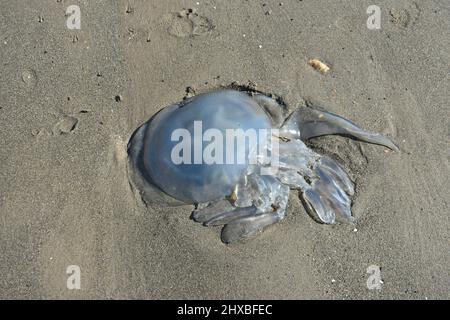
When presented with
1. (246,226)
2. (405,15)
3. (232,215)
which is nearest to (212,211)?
(232,215)

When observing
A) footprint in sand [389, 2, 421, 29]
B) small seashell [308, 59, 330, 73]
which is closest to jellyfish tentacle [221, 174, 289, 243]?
small seashell [308, 59, 330, 73]

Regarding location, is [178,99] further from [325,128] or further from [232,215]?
[325,128]

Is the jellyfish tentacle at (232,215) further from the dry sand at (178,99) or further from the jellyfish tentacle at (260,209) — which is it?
the dry sand at (178,99)

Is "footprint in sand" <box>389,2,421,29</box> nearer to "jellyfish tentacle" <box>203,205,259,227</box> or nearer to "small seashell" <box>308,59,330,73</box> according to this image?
"small seashell" <box>308,59,330,73</box>

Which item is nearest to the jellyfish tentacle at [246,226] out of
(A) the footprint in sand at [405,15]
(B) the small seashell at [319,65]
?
(B) the small seashell at [319,65]

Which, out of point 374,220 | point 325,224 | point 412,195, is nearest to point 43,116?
point 325,224

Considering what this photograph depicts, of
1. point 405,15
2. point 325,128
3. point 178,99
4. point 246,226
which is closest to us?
point 246,226
